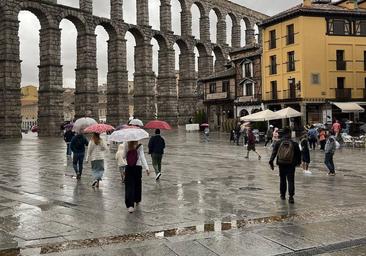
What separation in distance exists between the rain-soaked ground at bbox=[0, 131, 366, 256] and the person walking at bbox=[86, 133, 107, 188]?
16.1 inches

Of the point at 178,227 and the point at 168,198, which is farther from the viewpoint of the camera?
the point at 168,198

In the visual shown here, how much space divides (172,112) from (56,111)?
19.4m

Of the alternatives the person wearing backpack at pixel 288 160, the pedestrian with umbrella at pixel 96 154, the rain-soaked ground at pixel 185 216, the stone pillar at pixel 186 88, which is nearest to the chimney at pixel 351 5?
the stone pillar at pixel 186 88

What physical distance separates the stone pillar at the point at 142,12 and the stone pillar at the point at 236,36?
21934 millimetres

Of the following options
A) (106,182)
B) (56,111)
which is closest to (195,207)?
(106,182)

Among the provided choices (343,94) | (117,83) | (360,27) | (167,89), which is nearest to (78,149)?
(343,94)

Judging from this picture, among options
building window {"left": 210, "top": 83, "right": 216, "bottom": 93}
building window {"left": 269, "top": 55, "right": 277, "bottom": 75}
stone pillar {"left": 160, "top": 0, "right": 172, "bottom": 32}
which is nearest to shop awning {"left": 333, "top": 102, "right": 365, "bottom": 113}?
building window {"left": 269, "top": 55, "right": 277, "bottom": 75}

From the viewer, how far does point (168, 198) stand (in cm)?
1116

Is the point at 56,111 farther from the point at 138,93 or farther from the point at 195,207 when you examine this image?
the point at 195,207

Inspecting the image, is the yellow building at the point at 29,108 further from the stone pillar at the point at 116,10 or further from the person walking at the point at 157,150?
the person walking at the point at 157,150

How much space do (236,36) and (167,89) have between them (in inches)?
849

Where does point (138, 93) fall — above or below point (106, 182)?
above

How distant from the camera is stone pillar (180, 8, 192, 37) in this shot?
6669cm

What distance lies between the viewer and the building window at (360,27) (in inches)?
1642
